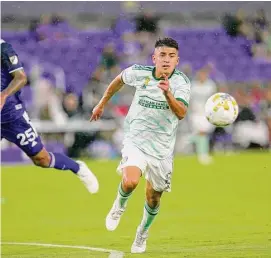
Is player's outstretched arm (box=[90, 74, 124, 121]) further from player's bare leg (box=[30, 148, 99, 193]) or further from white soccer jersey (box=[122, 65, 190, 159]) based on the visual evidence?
player's bare leg (box=[30, 148, 99, 193])

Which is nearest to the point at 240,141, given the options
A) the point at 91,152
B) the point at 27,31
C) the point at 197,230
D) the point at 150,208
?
the point at 91,152

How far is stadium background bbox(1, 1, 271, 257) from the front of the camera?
40.0 ft

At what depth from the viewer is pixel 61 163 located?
12164 mm

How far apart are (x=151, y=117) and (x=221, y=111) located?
0.94 meters

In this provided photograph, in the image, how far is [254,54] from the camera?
32.3m

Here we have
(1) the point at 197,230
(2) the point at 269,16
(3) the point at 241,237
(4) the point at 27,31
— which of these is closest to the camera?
(3) the point at 241,237

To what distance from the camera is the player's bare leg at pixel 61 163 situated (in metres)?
12.0

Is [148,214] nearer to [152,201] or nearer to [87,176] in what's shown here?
[152,201]

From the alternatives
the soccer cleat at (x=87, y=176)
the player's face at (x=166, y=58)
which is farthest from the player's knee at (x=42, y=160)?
the player's face at (x=166, y=58)

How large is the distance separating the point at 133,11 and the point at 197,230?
18789 mm

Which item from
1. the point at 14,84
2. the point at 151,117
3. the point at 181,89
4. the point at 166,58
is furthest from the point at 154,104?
the point at 14,84

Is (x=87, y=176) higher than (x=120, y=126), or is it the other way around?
(x=87, y=176)

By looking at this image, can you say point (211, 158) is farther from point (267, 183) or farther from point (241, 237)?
point (241, 237)

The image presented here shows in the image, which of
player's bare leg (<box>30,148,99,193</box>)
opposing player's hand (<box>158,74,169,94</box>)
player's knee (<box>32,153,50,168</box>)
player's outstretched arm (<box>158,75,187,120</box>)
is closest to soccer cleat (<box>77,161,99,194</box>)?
player's bare leg (<box>30,148,99,193</box>)
